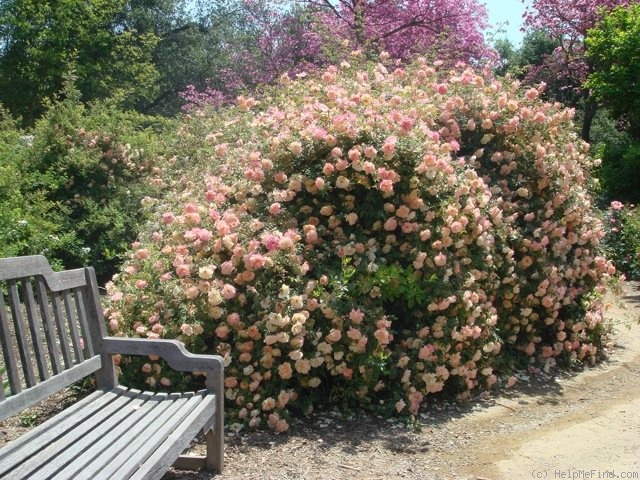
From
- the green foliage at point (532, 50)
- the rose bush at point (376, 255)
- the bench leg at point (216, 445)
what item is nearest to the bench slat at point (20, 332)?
the bench leg at point (216, 445)

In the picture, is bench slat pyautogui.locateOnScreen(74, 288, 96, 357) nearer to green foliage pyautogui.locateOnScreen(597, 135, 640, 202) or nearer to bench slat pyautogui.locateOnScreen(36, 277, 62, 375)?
bench slat pyautogui.locateOnScreen(36, 277, 62, 375)

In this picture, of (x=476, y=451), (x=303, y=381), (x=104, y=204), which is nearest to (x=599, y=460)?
(x=476, y=451)

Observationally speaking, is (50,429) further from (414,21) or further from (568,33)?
(568,33)

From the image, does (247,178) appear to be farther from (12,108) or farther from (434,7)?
(12,108)

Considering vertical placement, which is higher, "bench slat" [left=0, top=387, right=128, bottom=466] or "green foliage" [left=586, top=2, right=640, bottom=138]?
"green foliage" [left=586, top=2, right=640, bottom=138]

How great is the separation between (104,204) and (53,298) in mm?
4548

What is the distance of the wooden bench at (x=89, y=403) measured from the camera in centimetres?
240

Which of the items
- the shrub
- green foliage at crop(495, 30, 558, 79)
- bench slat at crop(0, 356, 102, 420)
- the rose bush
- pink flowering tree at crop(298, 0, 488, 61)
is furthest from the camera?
green foliage at crop(495, 30, 558, 79)

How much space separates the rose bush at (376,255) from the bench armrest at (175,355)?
53 centimetres

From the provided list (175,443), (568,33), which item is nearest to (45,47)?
(568,33)

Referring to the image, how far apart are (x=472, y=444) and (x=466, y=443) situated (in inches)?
1.2

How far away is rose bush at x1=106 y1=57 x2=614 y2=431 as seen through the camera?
12.6 feet

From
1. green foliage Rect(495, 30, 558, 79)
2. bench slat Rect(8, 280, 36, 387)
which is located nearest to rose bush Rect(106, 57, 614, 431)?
bench slat Rect(8, 280, 36, 387)

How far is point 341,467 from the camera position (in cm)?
335
